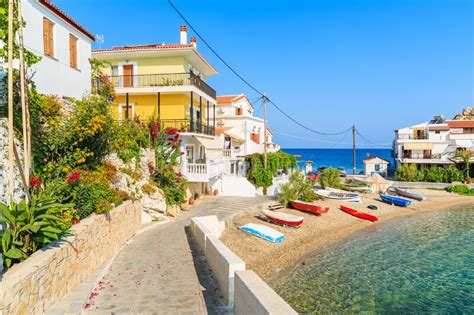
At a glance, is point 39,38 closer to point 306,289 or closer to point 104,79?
point 104,79

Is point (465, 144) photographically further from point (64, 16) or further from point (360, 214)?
point (64, 16)

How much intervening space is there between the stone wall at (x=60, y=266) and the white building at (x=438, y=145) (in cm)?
5171

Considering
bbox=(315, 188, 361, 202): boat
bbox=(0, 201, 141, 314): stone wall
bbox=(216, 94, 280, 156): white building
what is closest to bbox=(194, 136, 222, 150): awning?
bbox=(216, 94, 280, 156): white building

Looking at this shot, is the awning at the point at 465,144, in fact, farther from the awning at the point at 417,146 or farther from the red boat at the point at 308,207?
the red boat at the point at 308,207

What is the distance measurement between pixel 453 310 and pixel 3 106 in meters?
17.5

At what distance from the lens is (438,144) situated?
54281 mm

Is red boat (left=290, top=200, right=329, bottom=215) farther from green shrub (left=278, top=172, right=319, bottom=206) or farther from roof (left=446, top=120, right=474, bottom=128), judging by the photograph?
roof (left=446, top=120, right=474, bottom=128)

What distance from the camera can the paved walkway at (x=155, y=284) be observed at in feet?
25.1

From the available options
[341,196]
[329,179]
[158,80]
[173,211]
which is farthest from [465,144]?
[173,211]

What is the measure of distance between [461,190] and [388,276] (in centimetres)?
3300

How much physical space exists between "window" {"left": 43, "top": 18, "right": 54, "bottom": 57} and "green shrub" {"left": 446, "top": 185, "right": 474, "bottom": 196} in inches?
1761

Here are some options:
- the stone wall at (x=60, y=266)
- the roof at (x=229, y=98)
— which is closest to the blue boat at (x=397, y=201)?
the roof at (x=229, y=98)

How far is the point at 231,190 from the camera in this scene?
29.5m

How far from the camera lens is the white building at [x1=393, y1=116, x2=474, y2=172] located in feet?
173
